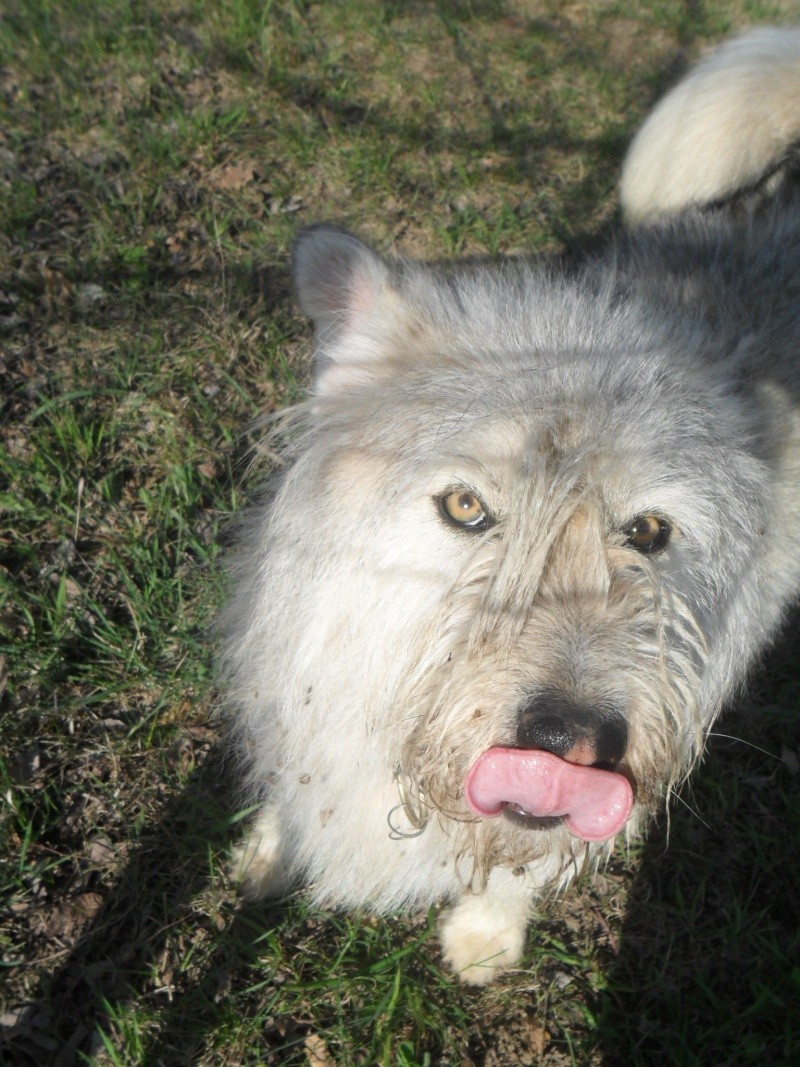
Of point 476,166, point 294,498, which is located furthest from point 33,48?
point 294,498

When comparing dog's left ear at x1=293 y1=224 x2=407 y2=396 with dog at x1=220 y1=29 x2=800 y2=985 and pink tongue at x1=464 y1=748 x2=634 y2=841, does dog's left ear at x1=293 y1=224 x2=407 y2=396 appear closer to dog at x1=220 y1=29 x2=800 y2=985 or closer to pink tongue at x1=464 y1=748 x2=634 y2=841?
dog at x1=220 y1=29 x2=800 y2=985

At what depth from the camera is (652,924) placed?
286cm

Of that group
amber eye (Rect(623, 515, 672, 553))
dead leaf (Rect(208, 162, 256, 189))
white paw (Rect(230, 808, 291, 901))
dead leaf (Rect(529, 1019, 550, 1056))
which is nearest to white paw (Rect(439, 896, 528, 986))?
dead leaf (Rect(529, 1019, 550, 1056))

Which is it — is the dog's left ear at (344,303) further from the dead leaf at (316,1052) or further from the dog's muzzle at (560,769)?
the dead leaf at (316,1052)

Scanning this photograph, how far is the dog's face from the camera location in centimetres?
160

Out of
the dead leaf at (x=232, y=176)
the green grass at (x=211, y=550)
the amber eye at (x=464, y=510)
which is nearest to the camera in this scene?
the amber eye at (x=464, y=510)

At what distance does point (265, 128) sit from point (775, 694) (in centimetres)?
358

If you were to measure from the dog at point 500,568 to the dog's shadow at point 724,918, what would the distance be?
0.47 metres

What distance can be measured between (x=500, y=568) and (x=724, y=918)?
1981 mm

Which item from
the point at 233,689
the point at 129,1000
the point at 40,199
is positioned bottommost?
the point at 129,1000

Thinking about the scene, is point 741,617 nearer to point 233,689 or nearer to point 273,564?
point 273,564

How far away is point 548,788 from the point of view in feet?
5.16

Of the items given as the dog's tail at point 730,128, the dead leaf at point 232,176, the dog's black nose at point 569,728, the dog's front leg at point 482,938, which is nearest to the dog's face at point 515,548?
the dog's black nose at point 569,728

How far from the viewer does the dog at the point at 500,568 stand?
1.62 meters
